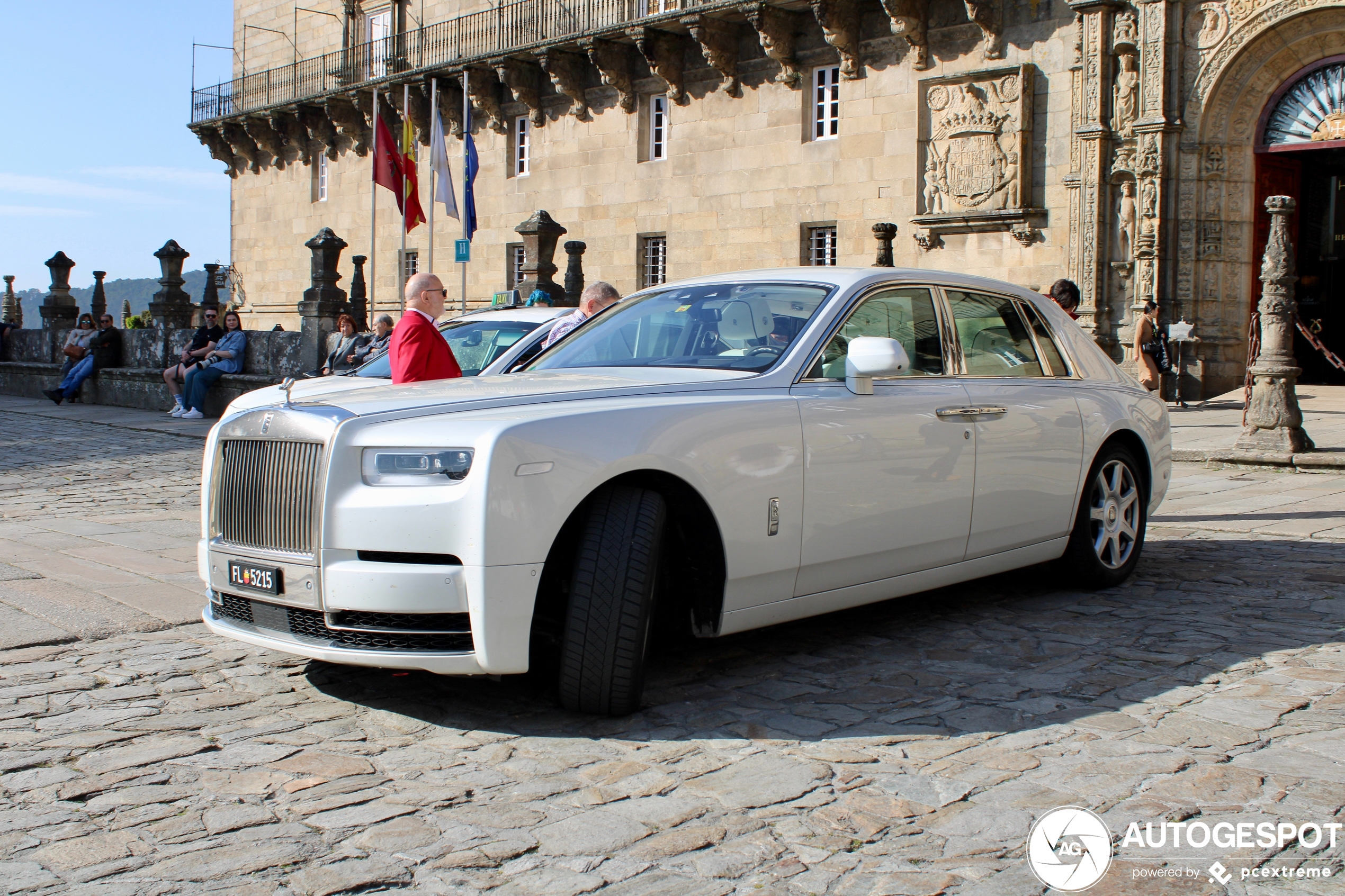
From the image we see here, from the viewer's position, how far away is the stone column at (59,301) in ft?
94.1

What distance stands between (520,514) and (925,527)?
203cm

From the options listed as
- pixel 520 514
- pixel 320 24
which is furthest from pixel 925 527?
pixel 320 24

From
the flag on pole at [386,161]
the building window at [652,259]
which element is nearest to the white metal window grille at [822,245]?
the building window at [652,259]

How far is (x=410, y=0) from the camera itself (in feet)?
114

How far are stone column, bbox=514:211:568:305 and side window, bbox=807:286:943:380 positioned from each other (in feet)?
47.8

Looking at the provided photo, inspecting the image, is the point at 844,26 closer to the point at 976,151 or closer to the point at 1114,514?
the point at 976,151

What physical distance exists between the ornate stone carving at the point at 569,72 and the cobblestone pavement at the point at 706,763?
2558 centimetres

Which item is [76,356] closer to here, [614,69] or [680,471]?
[614,69]

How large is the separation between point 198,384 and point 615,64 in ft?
43.6

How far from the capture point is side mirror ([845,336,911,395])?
482 centimetres

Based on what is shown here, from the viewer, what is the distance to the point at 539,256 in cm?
1998

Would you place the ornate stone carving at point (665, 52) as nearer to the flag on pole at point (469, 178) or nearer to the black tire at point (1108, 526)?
the flag on pole at point (469, 178)

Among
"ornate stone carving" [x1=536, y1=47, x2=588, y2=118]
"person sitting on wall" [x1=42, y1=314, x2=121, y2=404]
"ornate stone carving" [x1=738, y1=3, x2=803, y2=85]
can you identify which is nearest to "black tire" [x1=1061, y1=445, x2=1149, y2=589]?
"ornate stone carving" [x1=738, y1=3, x2=803, y2=85]

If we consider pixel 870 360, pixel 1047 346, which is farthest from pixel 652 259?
pixel 870 360
